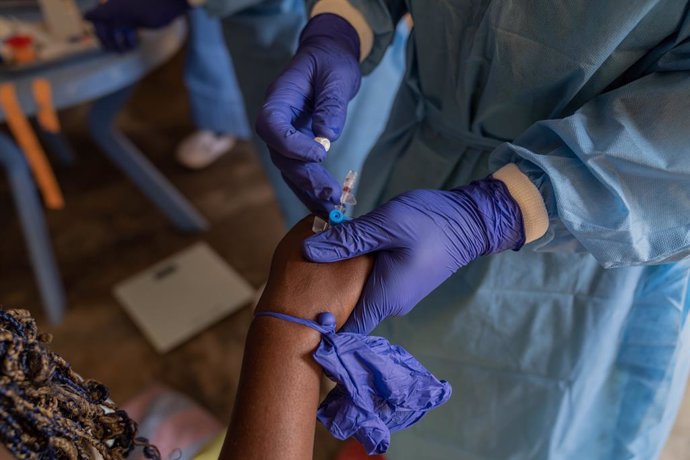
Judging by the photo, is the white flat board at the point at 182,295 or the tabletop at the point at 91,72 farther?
the white flat board at the point at 182,295

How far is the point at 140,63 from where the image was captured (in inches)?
57.7

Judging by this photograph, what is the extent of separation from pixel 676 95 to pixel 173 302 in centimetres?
148

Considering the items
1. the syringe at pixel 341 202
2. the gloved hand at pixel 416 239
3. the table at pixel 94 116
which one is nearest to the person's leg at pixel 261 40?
the table at pixel 94 116

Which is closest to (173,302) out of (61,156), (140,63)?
(140,63)

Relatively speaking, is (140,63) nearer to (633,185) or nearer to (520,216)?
(520,216)

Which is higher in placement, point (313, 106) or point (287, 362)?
point (313, 106)

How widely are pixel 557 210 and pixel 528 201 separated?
0.04m

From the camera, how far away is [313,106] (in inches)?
31.9

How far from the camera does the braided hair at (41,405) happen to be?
50cm

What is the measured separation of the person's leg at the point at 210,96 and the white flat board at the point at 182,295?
0.55 metres

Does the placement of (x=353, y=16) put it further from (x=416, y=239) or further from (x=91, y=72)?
(x=91, y=72)

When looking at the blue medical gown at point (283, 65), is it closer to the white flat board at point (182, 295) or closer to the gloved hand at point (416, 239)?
the white flat board at point (182, 295)

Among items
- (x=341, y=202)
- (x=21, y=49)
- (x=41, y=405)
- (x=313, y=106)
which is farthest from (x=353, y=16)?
(x=21, y=49)

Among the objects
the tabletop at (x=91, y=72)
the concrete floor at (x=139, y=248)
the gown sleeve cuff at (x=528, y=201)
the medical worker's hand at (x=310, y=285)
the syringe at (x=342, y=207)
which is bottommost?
the concrete floor at (x=139, y=248)
